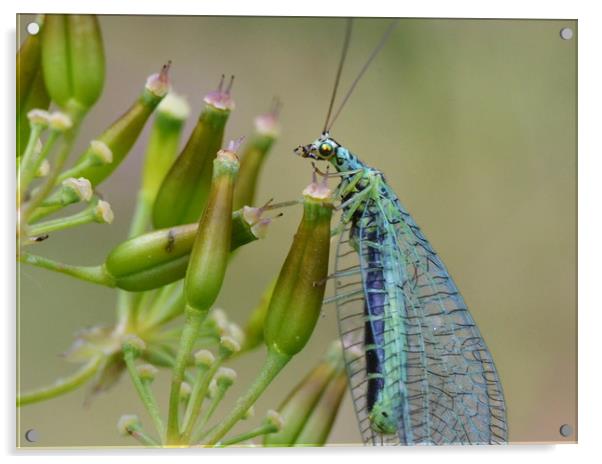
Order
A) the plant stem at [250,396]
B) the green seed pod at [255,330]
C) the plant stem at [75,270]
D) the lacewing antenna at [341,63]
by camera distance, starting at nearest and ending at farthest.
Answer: the plant stem at [75,270]
the plant stem at [250,396]
the green seed pod at [255,330]
the lacewing antenna at [341,63]

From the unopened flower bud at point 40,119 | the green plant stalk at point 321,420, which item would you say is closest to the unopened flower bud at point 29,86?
the unopened flower bud at point 40,119

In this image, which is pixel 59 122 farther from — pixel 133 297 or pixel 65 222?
pixel 133 297

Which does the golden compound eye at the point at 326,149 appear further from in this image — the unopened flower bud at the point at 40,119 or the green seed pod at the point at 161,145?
the unopened flower bud at the point at 40,119

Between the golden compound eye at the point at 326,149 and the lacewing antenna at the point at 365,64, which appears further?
the lacewing antenna at the point at 365,64

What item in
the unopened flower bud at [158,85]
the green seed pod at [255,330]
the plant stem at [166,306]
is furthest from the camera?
the green seed pod at [255,330]

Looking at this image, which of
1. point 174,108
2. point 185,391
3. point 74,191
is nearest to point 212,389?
point 185,391

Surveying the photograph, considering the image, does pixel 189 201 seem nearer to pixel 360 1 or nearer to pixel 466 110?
pixel 360 1
